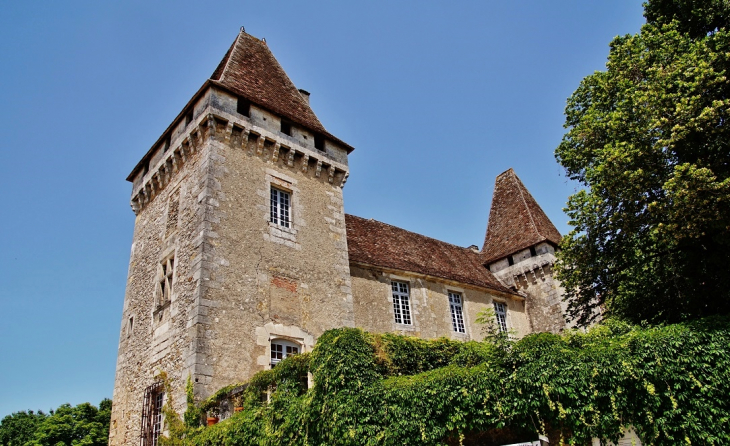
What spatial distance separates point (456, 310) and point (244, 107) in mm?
9766

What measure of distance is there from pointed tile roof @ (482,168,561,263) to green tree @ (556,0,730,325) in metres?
7.72

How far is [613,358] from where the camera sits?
7590 mm

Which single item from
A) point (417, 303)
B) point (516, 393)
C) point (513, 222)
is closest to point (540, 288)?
point (513, 222)

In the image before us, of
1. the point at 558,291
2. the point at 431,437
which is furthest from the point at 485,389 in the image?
the point at 558,291

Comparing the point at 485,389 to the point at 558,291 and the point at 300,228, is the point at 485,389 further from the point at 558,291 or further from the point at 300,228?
the point at 558,291

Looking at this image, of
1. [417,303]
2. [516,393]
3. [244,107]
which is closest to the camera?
[516,393]

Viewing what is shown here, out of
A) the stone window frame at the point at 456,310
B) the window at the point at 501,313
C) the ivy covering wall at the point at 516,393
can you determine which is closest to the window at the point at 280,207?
the ivy covering wall at the point at 516,393

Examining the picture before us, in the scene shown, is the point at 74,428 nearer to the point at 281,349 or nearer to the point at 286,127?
the point at 281,349

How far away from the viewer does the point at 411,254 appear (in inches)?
752

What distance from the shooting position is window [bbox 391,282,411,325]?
640 inches

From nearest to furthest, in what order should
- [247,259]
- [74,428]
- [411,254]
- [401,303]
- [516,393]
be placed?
[516,393], [247,259], [401,303], [411,254], [74,428]

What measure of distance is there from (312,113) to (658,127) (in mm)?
10407

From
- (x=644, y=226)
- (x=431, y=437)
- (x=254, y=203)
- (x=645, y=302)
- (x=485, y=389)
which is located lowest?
(x=431, y=437)

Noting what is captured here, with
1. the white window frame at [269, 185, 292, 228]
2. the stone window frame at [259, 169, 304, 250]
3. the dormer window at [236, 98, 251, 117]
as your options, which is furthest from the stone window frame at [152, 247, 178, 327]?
the dormer window at [236, 98, 251, 117]
